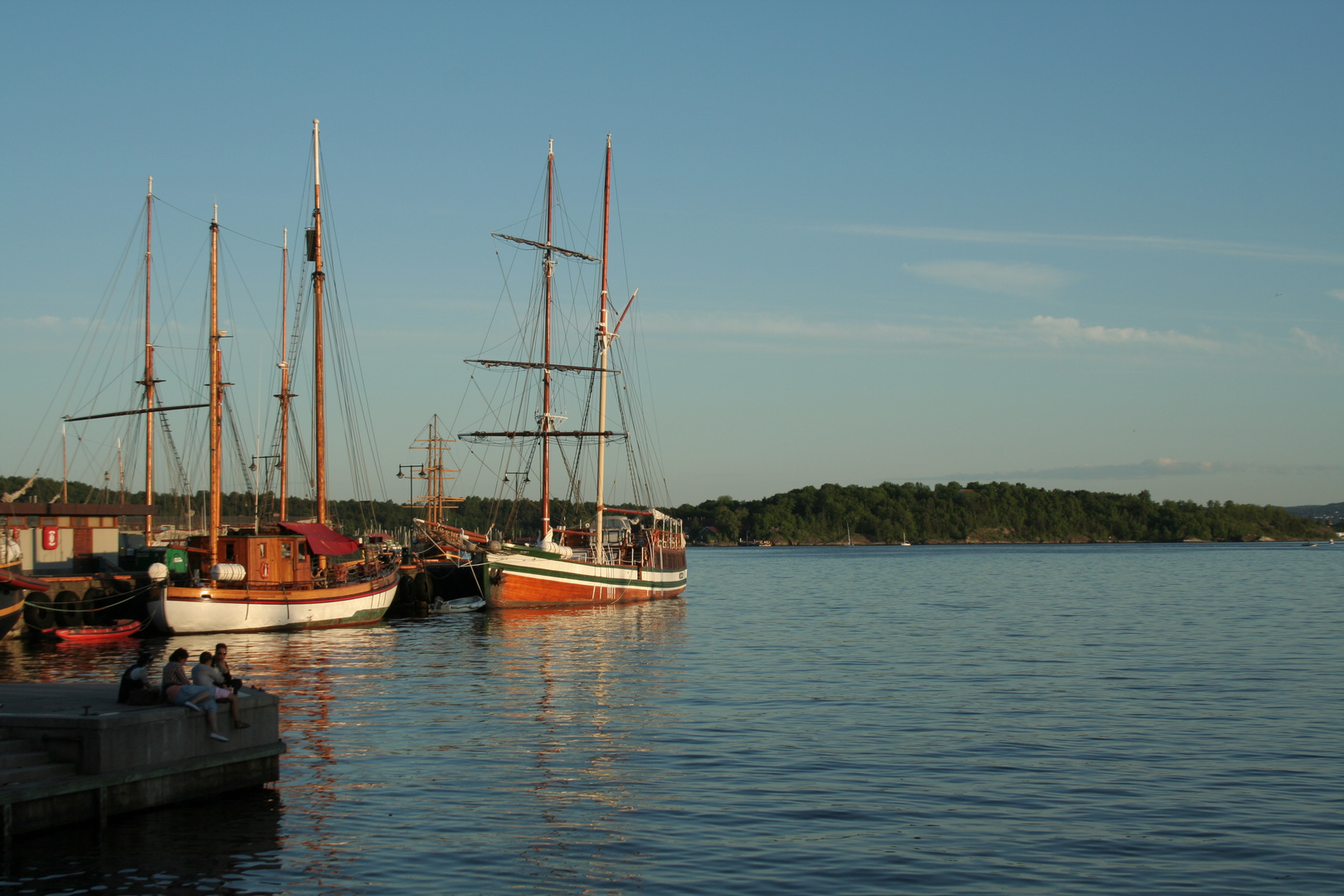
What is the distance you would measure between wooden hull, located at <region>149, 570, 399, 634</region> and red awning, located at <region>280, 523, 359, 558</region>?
1620 millimetres

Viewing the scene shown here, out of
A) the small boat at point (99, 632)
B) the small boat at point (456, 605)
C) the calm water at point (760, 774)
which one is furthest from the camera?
the small boat at point (456, 605)

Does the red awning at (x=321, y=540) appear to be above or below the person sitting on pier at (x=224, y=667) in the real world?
above

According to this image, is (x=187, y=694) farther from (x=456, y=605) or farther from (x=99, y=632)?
(x=456, y=605)

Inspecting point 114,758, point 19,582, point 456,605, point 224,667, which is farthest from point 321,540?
point 114,758

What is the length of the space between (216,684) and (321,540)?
111 ft

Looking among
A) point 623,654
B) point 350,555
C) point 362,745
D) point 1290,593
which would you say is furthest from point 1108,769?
point 1290,593

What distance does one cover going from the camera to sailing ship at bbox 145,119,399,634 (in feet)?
153

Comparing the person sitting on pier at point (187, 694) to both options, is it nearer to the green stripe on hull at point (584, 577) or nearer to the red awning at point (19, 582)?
the red awning at point (19, 582)

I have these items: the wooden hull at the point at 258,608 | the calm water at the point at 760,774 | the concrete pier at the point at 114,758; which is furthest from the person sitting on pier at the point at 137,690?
the wooden hull at the point at 258,608

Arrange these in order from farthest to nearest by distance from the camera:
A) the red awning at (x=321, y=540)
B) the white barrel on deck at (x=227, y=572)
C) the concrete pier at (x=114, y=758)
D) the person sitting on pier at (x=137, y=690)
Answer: the red awning at (x=321, y=540) → the white barrel on deck at (x=227, y=572) → the person sitting on pier at (x=137, y=690) → the concrete pier at (x=114, y=758)

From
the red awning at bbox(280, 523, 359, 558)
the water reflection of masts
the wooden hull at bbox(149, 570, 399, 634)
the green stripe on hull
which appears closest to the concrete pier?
the water reflection of masts

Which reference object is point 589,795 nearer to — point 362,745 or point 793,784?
point 793,784

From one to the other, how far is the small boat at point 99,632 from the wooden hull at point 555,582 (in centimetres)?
1788

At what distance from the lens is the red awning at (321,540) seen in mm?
50906
